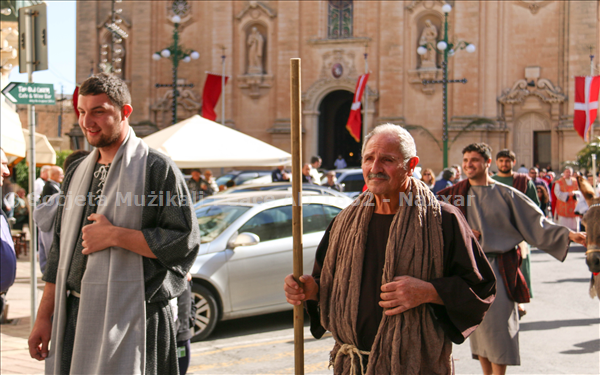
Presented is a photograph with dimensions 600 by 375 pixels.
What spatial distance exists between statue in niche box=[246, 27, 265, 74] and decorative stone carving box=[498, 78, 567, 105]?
11743 millimetres

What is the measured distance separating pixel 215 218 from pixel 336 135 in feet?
84.7

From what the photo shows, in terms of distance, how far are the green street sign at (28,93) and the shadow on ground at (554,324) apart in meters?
6.20

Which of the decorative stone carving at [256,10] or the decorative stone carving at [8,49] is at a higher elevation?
the decorative stone carving at [256,10]

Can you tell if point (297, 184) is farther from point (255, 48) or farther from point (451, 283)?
point (255, 48)

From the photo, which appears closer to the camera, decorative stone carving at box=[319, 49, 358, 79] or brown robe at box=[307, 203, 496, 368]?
brown robe at box=[307, 203, 496, 368]

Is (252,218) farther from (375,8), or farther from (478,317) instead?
(375,8)

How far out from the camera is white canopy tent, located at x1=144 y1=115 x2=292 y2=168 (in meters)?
11.2

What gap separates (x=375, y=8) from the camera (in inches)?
1210

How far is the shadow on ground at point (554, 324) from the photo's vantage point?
792 centimetres

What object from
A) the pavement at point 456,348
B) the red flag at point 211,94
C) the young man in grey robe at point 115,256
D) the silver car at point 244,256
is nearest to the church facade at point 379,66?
the red flag at point 211,94

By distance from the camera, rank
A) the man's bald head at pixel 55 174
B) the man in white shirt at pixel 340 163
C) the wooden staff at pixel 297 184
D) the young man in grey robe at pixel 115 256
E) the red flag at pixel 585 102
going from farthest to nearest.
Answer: the man in white shirt at pixel 340 163
the red flag at pixel 585 102
the man's bald head at pixel 55 174
the young man in grey robe at pixel 115 256
the wooden staff at pixel 297 184

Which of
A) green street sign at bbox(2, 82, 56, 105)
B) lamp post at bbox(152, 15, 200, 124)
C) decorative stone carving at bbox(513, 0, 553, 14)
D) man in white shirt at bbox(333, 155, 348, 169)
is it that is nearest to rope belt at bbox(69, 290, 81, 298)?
green street sign at bbox(2, 82, 56, 105)

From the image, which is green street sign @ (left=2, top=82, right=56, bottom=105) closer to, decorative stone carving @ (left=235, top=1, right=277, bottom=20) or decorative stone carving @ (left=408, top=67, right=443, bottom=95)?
decorative stone carving @ (left=408, top=67, right=443, bottom=95)

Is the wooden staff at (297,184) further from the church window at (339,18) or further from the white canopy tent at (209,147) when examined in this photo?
the church window at (339,18)
